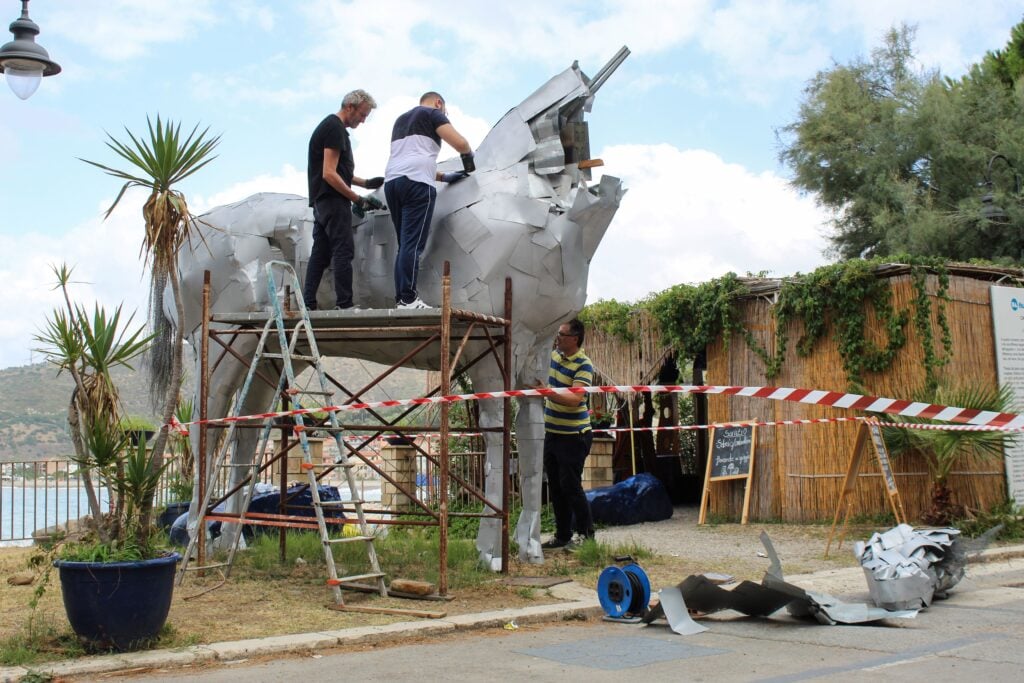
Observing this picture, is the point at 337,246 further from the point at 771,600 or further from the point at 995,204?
the point at 995,204

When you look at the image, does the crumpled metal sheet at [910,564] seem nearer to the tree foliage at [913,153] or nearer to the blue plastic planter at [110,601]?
the blue plastic planter at [110,601]

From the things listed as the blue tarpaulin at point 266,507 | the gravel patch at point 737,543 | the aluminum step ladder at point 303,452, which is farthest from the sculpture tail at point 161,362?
the gravel patch at point 737,543

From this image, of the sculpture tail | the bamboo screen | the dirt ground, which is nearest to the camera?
the dirt ground

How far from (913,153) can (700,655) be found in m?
22.8

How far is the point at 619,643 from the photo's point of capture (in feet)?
17.5

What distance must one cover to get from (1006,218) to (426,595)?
19827 mm

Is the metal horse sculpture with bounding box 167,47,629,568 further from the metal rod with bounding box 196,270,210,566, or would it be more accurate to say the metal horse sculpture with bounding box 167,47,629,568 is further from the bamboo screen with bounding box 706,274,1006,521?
the bamboo screen with bounding box 706,274,1006,521

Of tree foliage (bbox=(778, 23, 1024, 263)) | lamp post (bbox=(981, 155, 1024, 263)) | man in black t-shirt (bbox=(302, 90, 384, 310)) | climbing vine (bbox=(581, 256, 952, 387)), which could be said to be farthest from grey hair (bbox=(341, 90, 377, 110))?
tree foliage (bbox=(778, 23, 1024, 263))

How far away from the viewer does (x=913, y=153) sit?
24.8 metres

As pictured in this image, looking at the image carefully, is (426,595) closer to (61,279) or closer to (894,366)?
(61,279)

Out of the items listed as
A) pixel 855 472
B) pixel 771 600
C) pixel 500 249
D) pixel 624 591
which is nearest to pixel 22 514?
pixel 500 249

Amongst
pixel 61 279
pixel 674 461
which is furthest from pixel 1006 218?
pixel 61 279

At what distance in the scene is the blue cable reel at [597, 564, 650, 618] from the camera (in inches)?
236

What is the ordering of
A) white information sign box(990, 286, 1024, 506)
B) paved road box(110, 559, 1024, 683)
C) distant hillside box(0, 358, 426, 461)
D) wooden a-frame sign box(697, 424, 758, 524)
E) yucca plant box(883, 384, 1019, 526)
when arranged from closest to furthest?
paved road box(110, 559, 1024, 683) < yucca plant box(883, 384, 1019, 526) < white information sign box(990, 286, 1024, 506) < wooden a-frame sign box(697, 424, 758, 524) < distant hillside box(0, 358, 426, 461)
